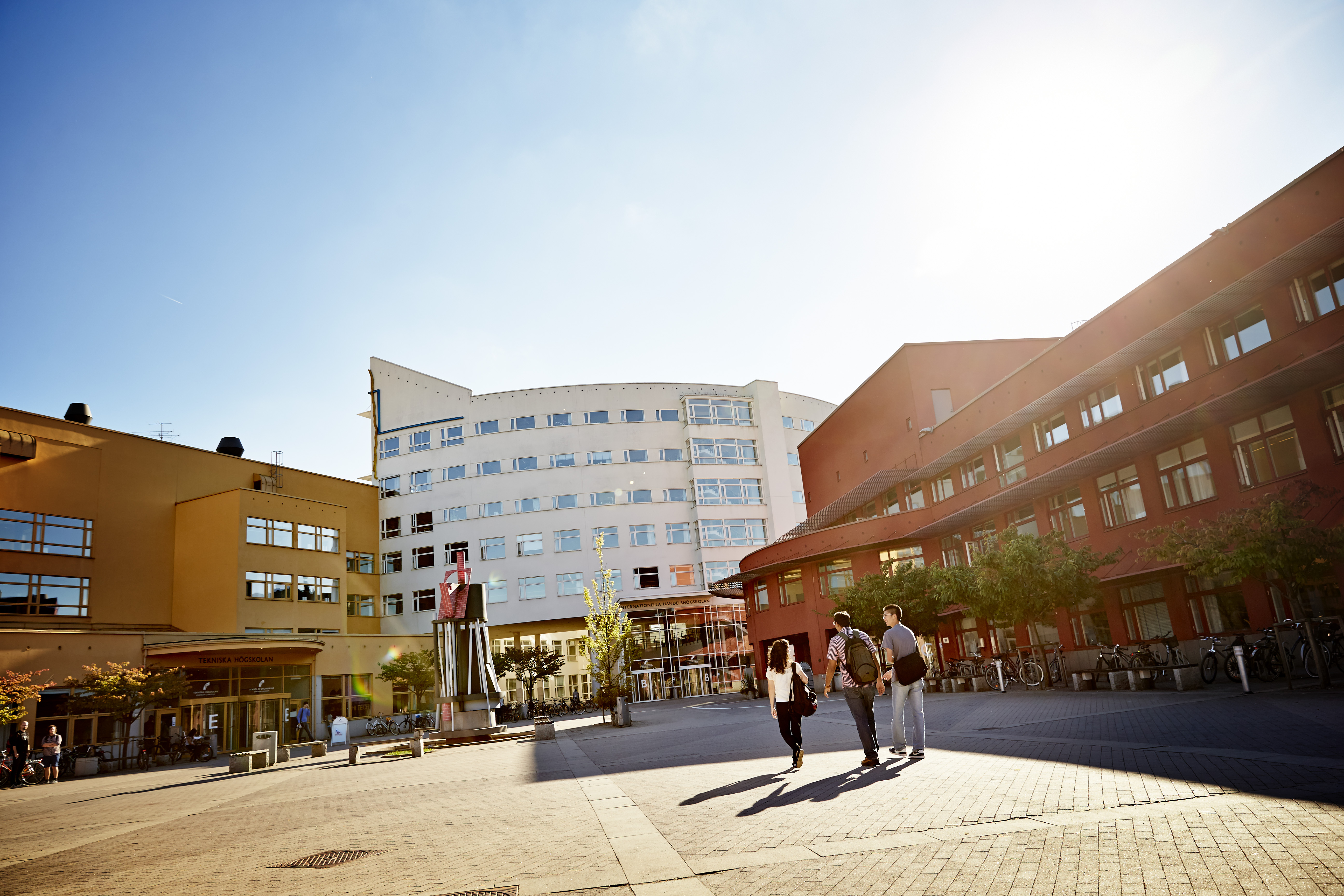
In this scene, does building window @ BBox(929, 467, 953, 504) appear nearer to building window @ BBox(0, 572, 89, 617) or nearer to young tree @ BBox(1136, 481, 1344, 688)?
young tree @ BBox(1136, 481, 1344, 688)

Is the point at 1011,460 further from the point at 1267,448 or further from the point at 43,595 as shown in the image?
the point at 43,595

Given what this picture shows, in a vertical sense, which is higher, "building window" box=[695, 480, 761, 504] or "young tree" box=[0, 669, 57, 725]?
"building window" box=[695, 480, 761, 504]

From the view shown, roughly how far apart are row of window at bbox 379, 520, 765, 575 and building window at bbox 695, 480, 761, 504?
138 cm

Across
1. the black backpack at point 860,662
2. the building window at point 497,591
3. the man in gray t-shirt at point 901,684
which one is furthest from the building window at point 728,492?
the black backpack at point 860,662

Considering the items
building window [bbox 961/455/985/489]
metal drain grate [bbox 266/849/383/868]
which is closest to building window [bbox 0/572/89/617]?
metal drain grate [bbox 266/849/383/868]

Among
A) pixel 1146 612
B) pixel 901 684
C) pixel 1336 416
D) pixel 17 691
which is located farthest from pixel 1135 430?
pixel 17 691

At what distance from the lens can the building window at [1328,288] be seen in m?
17.7

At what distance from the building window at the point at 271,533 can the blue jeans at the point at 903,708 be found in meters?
38.5

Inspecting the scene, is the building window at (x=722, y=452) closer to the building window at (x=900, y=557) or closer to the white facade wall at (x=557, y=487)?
the white facade wall at (x=557, y=487)

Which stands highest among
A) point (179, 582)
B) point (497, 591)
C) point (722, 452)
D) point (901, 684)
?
point (722, 452)

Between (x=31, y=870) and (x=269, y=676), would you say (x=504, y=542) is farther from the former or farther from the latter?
(x=31, y=870)

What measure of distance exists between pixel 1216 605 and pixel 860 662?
1653 cm

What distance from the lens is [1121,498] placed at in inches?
979

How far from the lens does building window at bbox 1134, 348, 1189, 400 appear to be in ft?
73.0
